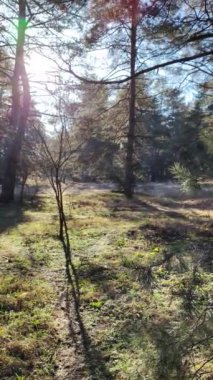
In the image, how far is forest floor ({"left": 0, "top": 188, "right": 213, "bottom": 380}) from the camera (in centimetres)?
192

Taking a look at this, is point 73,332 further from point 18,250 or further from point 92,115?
point 92,115

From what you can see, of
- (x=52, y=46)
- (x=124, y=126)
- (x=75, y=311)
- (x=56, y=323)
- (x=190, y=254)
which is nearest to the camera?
(x=190, y=254)

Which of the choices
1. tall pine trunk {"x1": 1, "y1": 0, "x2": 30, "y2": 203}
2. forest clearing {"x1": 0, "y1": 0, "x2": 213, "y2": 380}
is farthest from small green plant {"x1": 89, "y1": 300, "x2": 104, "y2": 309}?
tall pine trunk {"x1": 1, "y1": 0, "x2": 30, "y2": 203}

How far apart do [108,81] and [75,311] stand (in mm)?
3321

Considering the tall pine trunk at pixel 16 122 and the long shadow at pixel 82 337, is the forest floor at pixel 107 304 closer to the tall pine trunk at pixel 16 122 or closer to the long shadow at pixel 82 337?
the long shadow at pixel 82 337

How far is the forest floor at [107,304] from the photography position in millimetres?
1925

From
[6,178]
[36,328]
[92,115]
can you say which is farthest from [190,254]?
[92,115]

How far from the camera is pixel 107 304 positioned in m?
5.19

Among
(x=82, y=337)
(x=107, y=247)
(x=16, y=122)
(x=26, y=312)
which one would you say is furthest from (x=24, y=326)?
(x=16, y=122)

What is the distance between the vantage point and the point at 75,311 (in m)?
5.00

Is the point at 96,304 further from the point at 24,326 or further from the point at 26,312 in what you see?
the point at 24,326

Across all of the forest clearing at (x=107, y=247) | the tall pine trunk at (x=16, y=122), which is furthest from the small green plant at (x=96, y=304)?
the tall pine trunk at (x=16, y=122)

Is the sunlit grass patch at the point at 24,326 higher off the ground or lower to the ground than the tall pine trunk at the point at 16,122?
lower

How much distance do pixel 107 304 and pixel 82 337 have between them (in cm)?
86
